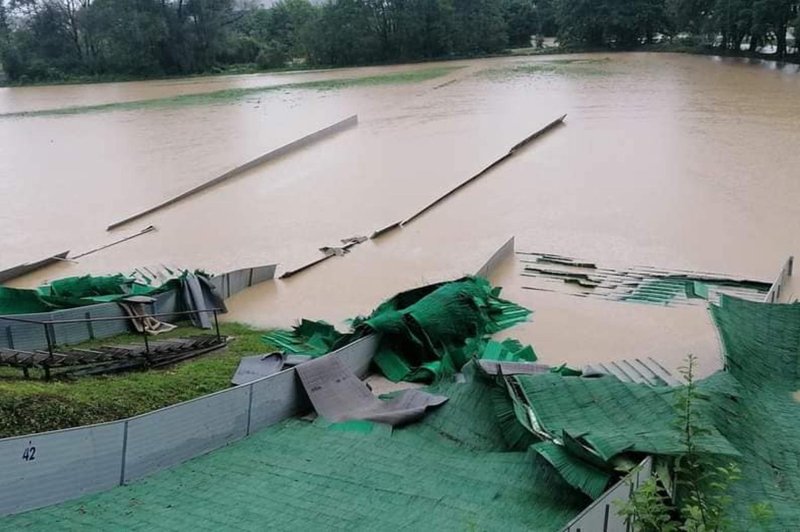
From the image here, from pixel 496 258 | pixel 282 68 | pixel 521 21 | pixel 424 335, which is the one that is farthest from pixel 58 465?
pixel 521 21

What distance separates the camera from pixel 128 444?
342 cm

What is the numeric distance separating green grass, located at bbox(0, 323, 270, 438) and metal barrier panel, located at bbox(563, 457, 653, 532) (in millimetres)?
2510

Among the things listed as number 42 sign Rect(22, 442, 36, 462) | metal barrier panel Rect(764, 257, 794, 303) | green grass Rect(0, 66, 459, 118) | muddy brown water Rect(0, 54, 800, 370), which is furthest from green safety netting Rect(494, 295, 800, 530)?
green grass Rect(0, 66, 459, 118)

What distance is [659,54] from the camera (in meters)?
27.5

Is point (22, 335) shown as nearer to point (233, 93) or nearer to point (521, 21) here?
point (233, 93)

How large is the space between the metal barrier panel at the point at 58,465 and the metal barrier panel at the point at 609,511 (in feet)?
6.93

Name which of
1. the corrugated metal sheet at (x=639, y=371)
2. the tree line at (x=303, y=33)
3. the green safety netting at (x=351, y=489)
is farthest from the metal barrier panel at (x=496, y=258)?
the tree line at (x=303, y=33)

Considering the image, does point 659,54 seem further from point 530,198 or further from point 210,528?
point 210,528

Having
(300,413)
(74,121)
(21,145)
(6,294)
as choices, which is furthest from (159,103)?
(300,413)

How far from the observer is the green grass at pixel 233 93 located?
67.3 feet

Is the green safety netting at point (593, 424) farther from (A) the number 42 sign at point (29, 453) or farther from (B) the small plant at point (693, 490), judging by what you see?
(A) the number 42 sign at point (29, 453)

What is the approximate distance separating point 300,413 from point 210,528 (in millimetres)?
1324

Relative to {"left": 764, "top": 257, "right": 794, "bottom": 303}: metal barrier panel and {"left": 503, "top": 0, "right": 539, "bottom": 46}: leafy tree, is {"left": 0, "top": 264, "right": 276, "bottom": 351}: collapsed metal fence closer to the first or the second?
{"left": 764, "top": 257, "right": 794, "bottom": 303}: metal barrier panel

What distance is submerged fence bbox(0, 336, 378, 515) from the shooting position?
312 centimetres
